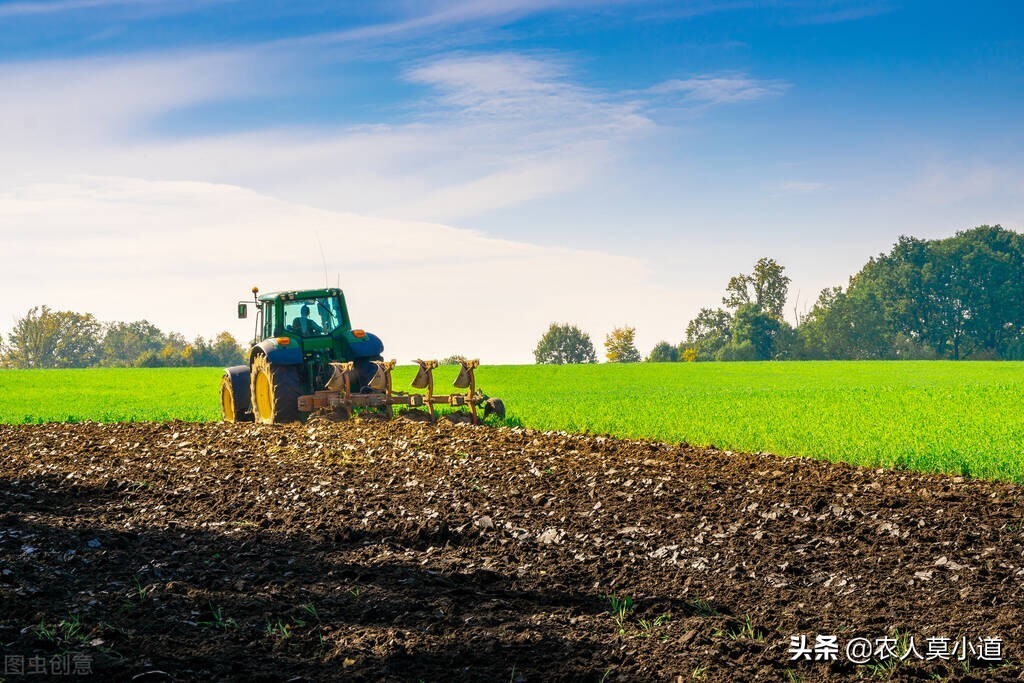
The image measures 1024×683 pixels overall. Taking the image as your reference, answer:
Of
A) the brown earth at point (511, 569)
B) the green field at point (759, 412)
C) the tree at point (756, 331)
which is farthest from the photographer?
the tree at point (756, 331)

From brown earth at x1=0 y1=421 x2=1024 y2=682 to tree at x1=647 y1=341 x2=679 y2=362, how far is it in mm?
70379

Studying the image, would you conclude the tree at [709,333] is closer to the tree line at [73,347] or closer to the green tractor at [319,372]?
the tree line at [73,347]

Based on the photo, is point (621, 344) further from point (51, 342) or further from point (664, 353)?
point (51, 342)

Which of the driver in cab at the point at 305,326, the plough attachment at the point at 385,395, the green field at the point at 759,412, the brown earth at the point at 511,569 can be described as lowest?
the brown earth at the point at 511,569

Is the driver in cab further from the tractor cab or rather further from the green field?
the green field

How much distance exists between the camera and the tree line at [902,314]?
79.8 m

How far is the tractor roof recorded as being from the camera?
1895cm

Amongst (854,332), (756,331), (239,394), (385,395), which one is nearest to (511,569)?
(385,395)

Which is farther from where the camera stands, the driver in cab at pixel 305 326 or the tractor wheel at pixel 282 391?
the driver in cab at pixel 305 326

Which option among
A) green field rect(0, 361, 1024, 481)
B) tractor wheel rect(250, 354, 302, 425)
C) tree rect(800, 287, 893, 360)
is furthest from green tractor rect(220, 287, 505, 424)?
tree rect(800, 287, 893, 360)

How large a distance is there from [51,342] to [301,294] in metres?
74.6

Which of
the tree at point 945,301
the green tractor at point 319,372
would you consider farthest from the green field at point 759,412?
the tree at point 945,301

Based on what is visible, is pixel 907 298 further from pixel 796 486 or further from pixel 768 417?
pixel 796 486

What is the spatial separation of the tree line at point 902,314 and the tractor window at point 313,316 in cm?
6231
